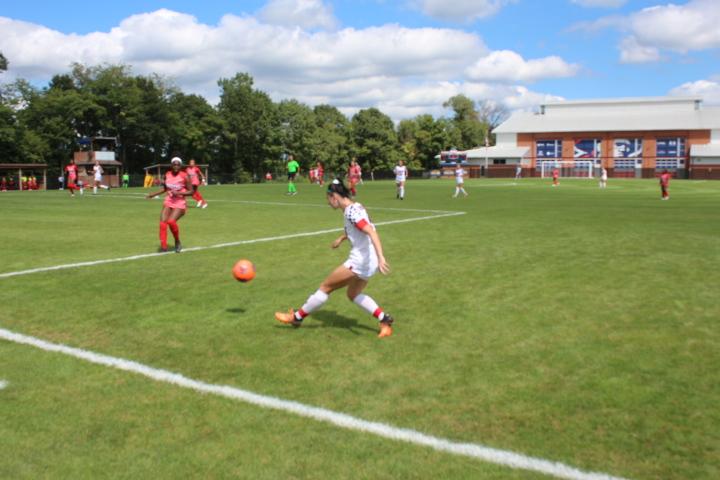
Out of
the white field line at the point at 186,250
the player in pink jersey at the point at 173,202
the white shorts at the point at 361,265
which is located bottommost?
the white field line at the point at 186,250

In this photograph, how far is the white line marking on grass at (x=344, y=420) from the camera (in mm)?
4008

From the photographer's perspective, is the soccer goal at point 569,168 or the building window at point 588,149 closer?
the soccer goal at point 569,168

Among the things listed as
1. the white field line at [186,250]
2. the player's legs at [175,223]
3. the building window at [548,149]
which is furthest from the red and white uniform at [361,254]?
the building window at [548,149]

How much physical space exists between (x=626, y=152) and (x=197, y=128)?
59.6 metres

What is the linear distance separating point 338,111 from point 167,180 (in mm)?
111564

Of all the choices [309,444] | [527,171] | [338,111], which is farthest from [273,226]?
[338,111]

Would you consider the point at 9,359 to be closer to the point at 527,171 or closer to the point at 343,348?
the point at 343,348

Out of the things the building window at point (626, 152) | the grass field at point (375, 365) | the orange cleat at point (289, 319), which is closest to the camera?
the grass field at point (375, 365)

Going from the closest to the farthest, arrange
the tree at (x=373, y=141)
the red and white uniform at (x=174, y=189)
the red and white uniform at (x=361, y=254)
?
the red and white uniform at (x=361, y=254) → the red and white uniform at (x=174, y=189) → the tree at (x=373, y=141)

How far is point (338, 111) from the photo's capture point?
122438 millimetres

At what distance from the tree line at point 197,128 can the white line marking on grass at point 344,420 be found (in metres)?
67.7

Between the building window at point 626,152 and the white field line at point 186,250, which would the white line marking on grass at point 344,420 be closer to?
the white field line at point 186,250

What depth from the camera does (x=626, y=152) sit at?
88062 millimetres

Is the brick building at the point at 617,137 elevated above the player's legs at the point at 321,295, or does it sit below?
above
